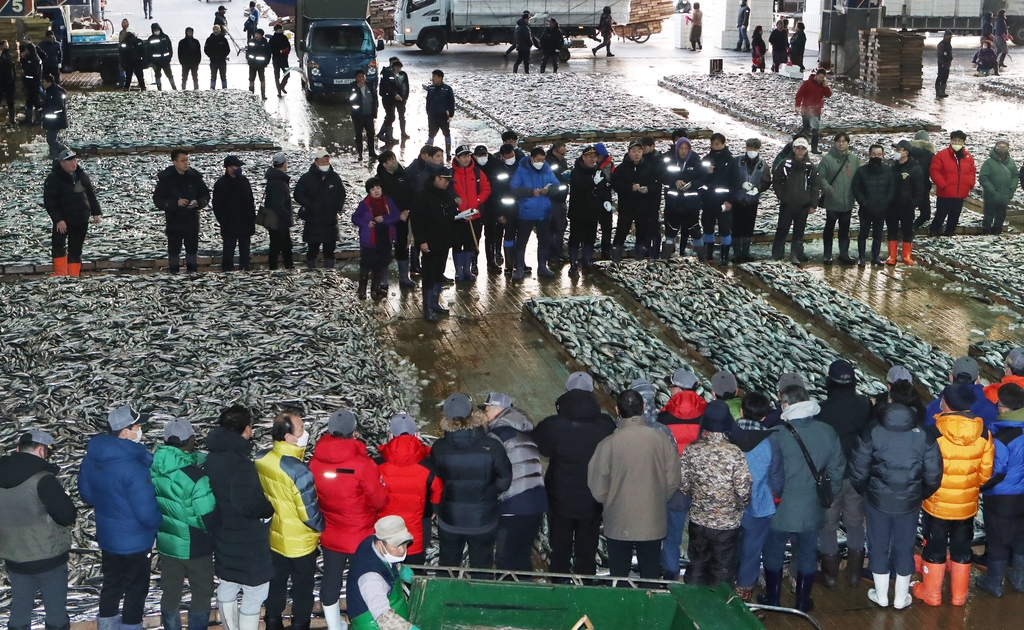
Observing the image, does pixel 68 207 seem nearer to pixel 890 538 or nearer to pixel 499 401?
pixel 499 401

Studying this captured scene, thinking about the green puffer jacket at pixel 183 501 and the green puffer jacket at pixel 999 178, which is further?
the green puffer jacket at pixel 999 178

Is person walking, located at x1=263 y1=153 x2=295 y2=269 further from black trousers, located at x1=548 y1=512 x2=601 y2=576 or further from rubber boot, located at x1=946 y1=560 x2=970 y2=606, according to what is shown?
rubber boot, located at x1=946 y1=560 x2=970 y2=606

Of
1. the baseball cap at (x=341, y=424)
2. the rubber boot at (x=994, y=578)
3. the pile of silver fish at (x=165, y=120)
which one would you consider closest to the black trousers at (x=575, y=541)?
the baseball cap at (x=341, y=424)

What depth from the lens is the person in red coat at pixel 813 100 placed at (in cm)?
2280

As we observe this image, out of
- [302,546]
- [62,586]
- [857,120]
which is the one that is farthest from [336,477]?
[857,120]

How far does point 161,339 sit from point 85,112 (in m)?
16.4

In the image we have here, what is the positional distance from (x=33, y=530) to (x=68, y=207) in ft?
26.4

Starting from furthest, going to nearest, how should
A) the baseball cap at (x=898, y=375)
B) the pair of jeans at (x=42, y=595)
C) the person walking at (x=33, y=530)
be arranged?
the baseball cap at (x=898, y=375) → the pair of jeans at (x=42, y=595) → the person walking at (x=33, y=530)

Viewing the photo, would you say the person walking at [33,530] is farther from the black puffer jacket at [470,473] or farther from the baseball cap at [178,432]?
the black puffer jacket at [470,473]

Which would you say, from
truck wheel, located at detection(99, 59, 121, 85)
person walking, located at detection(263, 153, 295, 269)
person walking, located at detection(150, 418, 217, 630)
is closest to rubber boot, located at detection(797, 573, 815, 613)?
person walking, located at detection(150, 418, 217, 630)

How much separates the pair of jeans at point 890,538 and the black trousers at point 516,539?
2.18 m

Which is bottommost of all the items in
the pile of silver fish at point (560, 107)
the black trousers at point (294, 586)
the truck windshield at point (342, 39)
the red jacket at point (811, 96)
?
the black trousers at point (294, 586)

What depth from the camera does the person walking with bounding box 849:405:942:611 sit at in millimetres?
7570

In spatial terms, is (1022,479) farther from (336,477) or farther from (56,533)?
(56,533)
